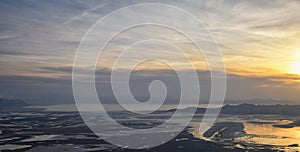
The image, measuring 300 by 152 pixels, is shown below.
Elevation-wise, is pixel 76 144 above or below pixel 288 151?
above

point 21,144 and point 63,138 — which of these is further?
point 63,138

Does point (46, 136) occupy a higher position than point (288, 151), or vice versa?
point (46, 136)

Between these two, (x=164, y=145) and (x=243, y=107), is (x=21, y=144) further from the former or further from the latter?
(x=243, y=107)

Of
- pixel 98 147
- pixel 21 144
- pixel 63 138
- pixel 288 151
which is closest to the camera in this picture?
pixel 288 151

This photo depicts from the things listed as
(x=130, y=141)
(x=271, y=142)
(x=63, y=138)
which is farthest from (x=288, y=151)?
(x=63, y=138)

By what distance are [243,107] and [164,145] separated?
111m

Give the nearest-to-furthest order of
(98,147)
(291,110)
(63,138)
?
(98,147), (63,138), (291,110)

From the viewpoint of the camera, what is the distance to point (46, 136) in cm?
5897

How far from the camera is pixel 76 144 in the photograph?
49.3 meters

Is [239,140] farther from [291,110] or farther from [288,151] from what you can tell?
[291,110]

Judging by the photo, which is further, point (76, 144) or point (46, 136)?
point (46, 136)

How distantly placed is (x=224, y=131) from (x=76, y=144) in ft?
105

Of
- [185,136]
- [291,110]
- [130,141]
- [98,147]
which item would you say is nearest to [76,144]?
[98,147]

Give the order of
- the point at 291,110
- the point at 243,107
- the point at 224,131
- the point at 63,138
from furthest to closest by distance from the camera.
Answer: the point at 243,107, the point at 291,110, the point at 224,131, the point at 63,138
